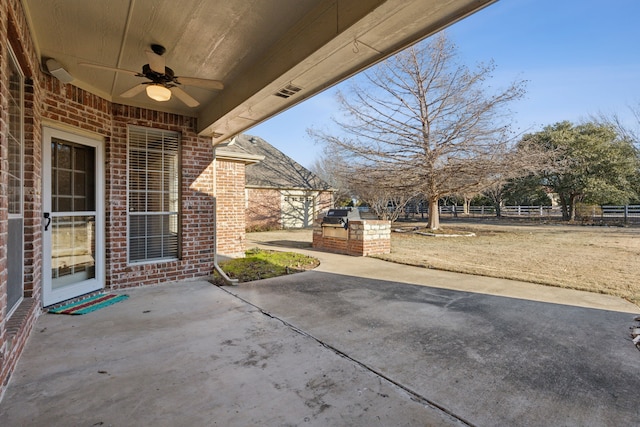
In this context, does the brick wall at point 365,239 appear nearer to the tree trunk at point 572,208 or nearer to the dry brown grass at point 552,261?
the dry brown grass at point 552,261

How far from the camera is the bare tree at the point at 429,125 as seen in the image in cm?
1266

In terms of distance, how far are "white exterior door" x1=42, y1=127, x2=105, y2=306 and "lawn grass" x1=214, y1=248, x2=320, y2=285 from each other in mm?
1805

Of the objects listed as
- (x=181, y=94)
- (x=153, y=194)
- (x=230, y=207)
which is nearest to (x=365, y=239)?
(x=230, y=207)

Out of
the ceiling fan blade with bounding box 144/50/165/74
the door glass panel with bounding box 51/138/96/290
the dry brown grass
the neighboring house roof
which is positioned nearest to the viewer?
the ceiling fan blade with bounding box 144/50/165/74

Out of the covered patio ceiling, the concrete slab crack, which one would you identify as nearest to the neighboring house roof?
the covered patio ceiling

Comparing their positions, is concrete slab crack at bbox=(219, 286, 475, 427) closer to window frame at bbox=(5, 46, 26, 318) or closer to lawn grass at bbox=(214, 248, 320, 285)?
lawn grass at bbox=(214, 248, 320, 285)

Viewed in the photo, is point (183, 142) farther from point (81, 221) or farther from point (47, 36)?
point (47, 36)

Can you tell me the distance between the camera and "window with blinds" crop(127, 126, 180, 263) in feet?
15.8

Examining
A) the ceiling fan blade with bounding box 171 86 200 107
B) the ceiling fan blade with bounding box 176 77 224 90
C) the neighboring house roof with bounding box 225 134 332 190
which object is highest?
the neighboring house roof with bounding box 225 134 332 190

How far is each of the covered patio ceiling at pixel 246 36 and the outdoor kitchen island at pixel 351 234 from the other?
15.4ft

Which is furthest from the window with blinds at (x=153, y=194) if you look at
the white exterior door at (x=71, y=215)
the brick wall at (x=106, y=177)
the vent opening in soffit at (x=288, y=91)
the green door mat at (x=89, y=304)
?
the vent opening in soffit at (x=288, y=91)

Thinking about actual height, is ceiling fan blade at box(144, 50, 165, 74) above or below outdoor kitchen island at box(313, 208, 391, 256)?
above

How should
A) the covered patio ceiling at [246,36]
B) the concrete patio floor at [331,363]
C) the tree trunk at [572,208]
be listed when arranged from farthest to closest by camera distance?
the tree trunk at [572,208]
the covered patio ceiling at [246,36]
the concrete patio floor at [331,363]

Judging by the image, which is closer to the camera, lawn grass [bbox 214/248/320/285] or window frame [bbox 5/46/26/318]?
window frame [bbox 5/46/26/318]
